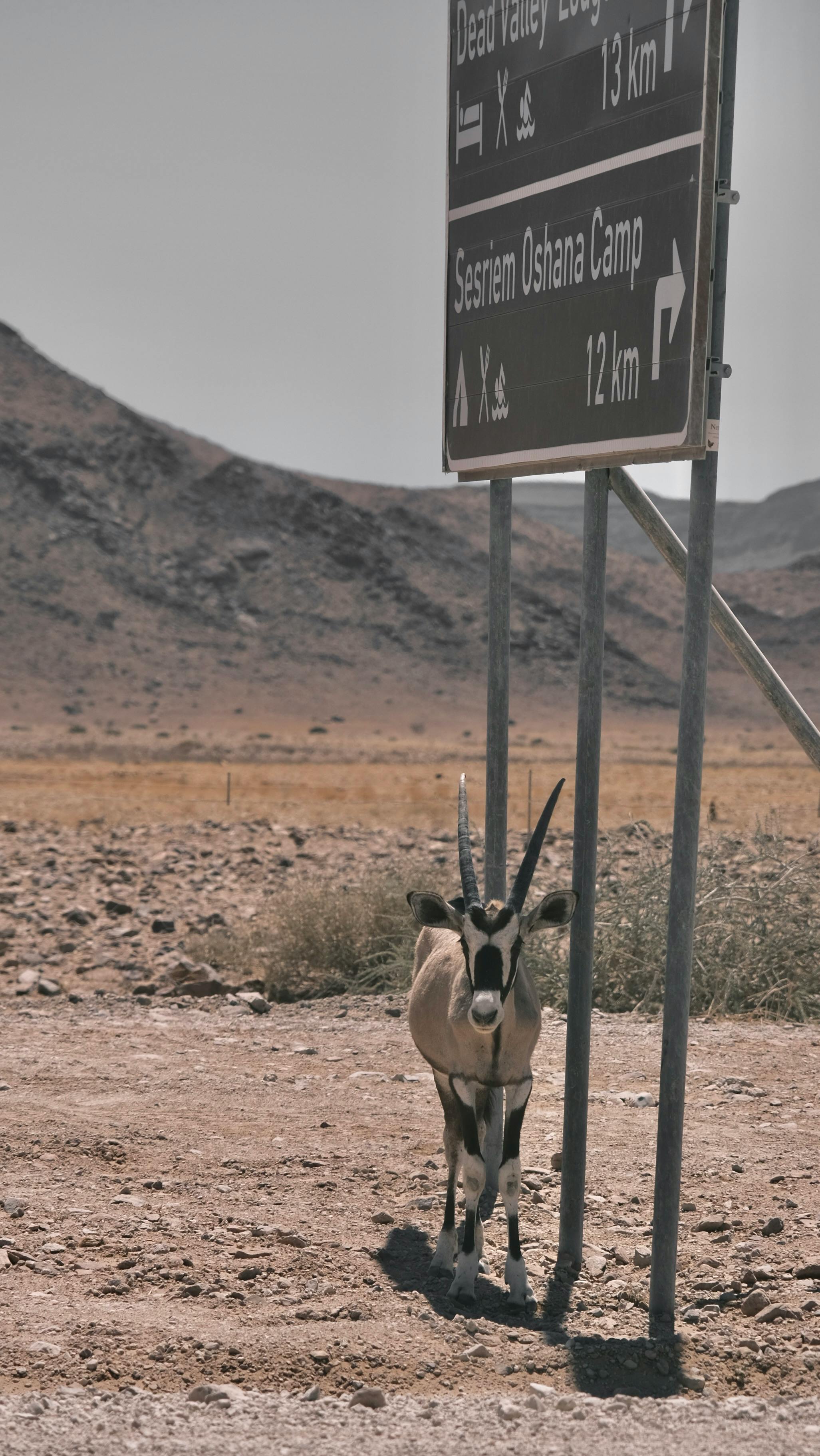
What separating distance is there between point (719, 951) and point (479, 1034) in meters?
5.51

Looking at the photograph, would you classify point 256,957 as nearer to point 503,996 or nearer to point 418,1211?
point 418,1211

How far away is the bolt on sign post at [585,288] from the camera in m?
4.64

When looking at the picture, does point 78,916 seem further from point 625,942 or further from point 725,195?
point 725,195

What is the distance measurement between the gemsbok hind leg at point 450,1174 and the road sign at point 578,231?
252 cm

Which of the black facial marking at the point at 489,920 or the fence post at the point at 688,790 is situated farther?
the black facial marking at the point at 489,920

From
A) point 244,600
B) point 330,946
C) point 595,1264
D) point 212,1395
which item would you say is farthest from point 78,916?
point 244,600

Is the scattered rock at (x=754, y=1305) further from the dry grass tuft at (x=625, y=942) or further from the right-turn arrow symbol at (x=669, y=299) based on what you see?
the dry grass tuft at (x=625, y=942)

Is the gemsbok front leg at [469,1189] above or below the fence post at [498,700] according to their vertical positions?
below

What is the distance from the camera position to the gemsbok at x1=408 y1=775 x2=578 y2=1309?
4.95 metres

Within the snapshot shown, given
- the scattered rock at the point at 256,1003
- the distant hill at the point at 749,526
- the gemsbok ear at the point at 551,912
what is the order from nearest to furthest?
the gemsbok ear at the point at 551,912 < the scattered rock at the point at 256,1003 < the distant hill at the point at 749,526

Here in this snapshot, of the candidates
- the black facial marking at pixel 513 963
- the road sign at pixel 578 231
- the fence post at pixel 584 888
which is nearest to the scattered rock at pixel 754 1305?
the fence post at pixel 584 888

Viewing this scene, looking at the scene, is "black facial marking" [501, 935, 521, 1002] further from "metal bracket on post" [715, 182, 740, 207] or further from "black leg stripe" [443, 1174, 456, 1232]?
"metal bracket on post" [715, 182, 740, 207]

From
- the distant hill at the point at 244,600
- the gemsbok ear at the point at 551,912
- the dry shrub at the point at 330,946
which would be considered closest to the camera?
the gemsbok ear at the point at 551,912

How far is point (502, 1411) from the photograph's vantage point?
4.09m
